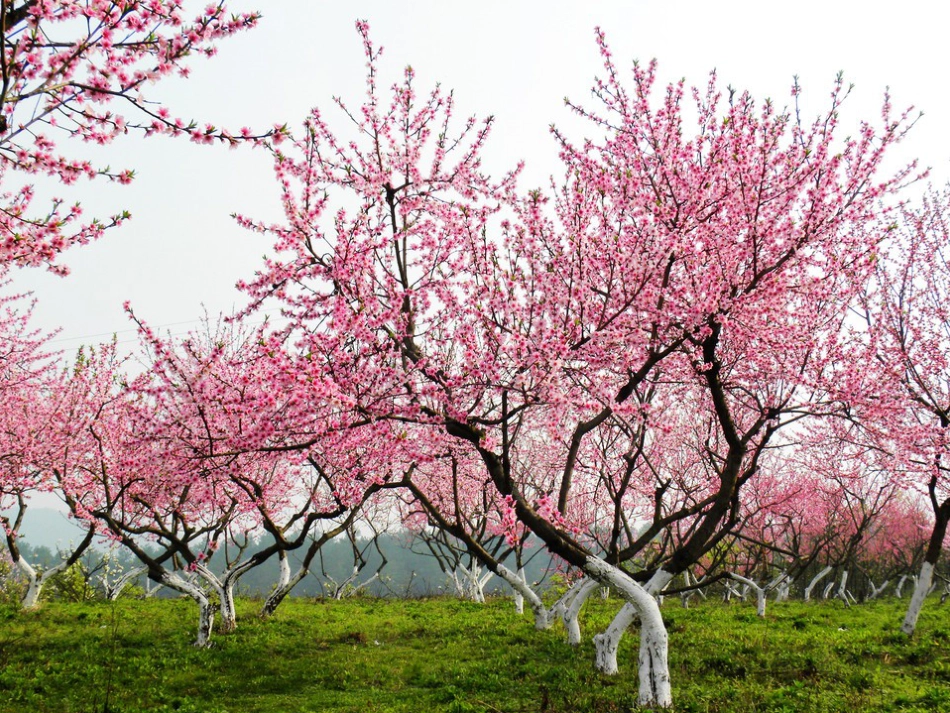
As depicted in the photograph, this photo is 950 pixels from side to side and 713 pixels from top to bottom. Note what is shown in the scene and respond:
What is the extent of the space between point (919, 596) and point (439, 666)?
1127cm

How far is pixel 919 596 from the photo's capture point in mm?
14398

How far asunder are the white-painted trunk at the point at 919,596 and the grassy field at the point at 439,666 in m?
0.35

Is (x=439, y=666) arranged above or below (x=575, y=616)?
below

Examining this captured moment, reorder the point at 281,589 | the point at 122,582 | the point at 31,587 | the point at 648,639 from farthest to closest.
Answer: the point at 122,582
the point at 31,587
the point at 281,589
the point at 648,639

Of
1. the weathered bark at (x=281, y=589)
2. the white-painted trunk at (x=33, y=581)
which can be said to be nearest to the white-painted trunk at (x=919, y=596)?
the weathered bark at (x=281, y=589)

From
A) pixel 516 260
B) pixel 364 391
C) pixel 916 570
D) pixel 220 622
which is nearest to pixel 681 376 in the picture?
pixel 516 260

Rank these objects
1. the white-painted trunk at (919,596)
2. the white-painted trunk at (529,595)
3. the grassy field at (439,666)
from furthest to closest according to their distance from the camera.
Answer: the white-painted trunk at (919,596)
the white-painted trunk at (529,595)
the grassy field at (439,666)

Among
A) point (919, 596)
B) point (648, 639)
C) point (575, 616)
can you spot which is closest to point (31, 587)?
point (575, 616)

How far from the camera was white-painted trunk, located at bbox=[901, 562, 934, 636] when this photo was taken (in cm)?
1424

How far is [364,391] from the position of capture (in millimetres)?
8328

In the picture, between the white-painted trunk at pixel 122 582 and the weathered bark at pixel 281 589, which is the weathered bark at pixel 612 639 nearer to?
the weathered bark at pixel 281 589

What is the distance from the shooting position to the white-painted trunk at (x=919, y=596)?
46.7ft

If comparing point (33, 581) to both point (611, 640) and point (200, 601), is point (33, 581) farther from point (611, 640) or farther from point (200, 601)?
point (611, 640)

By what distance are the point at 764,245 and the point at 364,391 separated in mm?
6161
